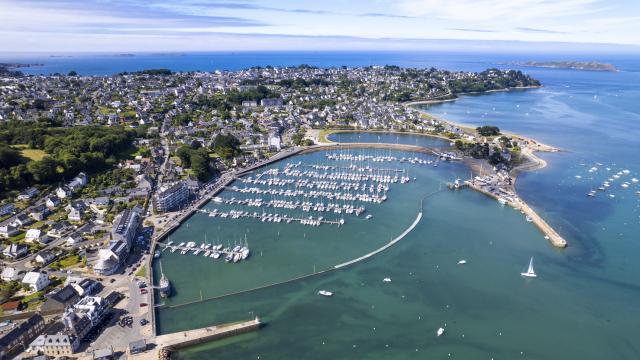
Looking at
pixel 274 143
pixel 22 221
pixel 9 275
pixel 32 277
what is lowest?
pixel 9 275

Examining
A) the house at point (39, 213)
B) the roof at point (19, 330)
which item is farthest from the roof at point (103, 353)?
the house at point (39, 213)

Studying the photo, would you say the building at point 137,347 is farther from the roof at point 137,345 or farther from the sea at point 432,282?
the sea at point 432,282

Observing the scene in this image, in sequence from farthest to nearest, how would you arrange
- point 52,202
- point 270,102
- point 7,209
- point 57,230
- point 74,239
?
point 270,102
point 52,202
point 7,209
point 57,230
point 74,239

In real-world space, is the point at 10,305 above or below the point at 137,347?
above

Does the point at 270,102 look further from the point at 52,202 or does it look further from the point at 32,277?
the point at 32,277

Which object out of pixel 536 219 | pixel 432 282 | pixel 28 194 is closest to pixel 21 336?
pixel 28 194

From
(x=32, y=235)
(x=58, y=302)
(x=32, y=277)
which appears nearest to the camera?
(x=58, y=302)

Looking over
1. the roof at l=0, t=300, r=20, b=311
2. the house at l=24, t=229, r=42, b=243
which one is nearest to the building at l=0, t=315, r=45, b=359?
the roof at l=0, t=300, r=20, b=311
